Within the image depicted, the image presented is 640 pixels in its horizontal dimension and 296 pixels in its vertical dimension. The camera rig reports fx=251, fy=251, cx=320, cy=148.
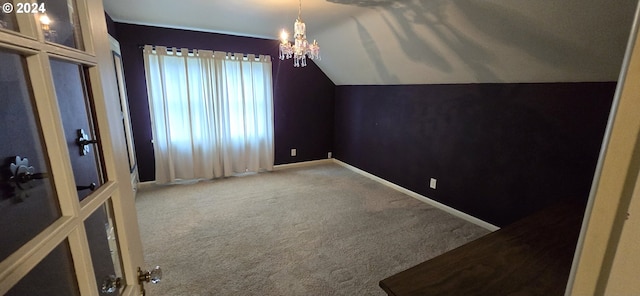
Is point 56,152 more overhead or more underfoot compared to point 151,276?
more overhead

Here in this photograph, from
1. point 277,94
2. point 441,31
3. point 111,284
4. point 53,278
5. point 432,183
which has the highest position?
point 441,31

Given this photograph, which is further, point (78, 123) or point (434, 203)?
point (434, 203)

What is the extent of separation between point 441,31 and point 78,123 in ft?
8.40

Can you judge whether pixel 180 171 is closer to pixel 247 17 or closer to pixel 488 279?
pixel 247 17

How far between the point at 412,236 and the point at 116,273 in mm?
2343

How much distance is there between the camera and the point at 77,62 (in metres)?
0.59

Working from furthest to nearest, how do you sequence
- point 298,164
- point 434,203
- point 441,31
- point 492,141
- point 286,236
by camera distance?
1. point 298,164
2. point 434,203
3. point 492,141
4. point 286,236
5. point 441,31

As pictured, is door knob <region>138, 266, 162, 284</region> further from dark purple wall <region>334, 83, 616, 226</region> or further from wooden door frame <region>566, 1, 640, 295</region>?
dark purple wall <region>334, 83, 616, 226</region>

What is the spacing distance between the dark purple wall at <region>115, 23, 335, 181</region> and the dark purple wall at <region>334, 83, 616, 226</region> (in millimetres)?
1117

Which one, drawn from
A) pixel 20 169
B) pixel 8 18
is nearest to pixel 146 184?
pixel 20 169

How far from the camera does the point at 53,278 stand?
519 mm

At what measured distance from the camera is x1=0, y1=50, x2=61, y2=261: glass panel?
1.56 feet

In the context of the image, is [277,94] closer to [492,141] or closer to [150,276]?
[492,141]

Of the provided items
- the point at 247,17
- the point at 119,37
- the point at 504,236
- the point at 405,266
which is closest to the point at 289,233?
the point at 405,266
